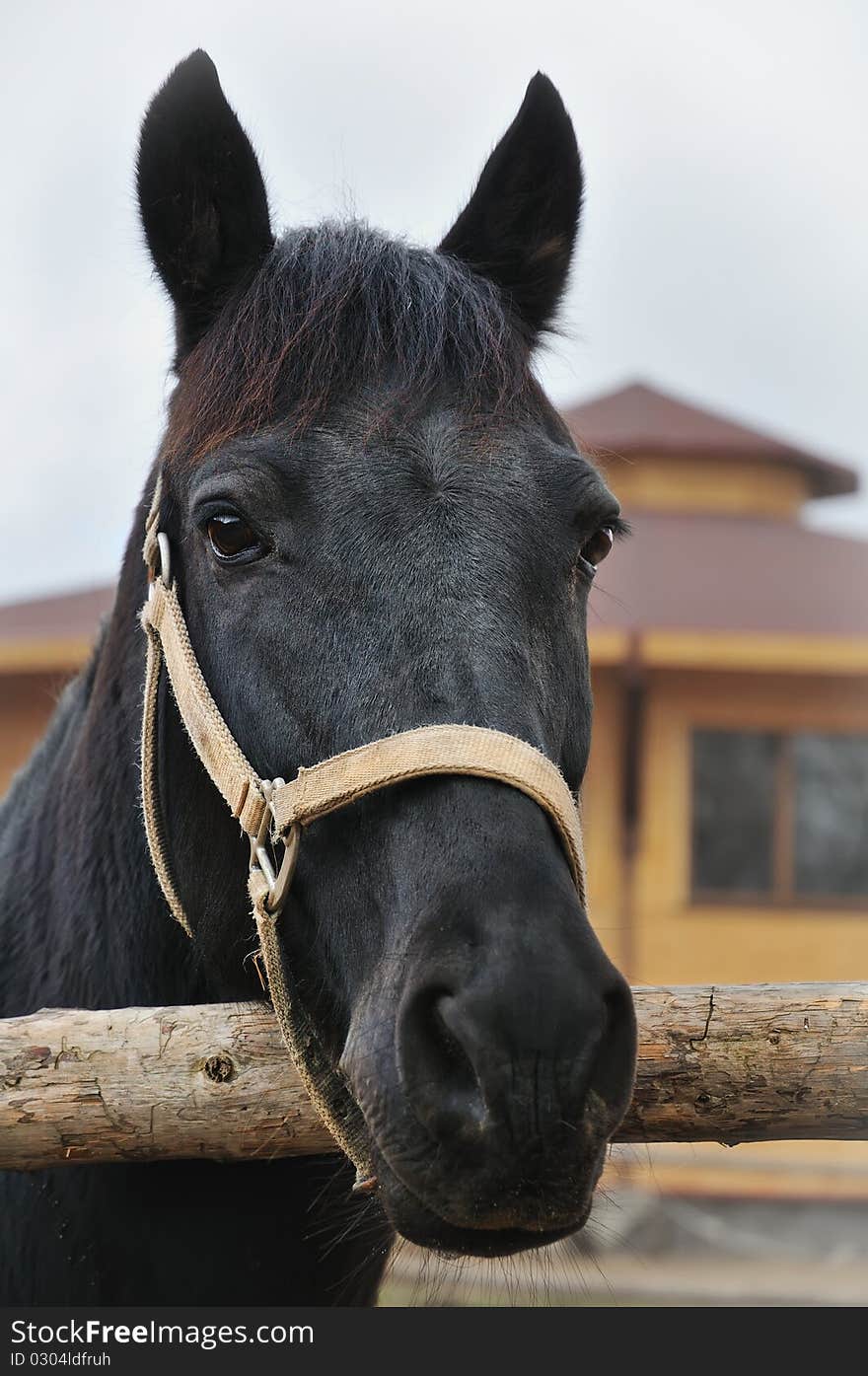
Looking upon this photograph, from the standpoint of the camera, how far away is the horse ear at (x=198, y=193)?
9.29 ft

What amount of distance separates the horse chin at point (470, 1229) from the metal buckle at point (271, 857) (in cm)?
51

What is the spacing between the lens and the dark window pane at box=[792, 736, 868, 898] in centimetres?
1392

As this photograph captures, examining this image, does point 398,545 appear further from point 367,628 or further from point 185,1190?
point 185,1190

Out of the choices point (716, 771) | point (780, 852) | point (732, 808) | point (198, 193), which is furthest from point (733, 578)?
point (198, 193)

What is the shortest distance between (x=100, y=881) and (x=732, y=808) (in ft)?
37.1

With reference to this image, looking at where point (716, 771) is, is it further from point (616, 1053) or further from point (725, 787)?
point (616, 1053)

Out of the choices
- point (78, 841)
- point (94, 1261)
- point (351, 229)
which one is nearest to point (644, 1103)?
point (94, 1261)

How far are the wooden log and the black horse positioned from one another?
19 cm

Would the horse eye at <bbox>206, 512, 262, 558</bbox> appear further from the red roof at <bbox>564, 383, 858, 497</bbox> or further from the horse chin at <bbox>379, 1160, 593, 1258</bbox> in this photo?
the red roof at <bbox>564, 383, 858, 497</bbox>

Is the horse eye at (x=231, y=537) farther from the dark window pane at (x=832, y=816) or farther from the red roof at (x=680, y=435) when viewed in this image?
the red roof at (x=680, y=435)

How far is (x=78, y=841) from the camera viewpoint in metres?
3.09

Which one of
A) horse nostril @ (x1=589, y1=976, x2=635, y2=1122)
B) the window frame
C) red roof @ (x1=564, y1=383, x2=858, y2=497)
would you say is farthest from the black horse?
red roof @ (x1=564, y1=383, x2=858, y2=497)

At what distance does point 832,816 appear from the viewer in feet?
45.8

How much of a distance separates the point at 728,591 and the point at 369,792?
518 inches
